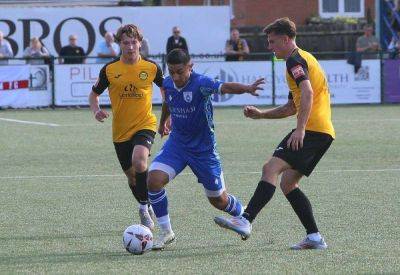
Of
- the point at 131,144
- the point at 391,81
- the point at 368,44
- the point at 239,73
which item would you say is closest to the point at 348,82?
the point at 391,81

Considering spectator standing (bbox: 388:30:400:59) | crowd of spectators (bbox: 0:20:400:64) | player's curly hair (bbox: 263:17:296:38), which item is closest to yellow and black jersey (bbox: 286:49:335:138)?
→ player's curly hair (bbox: 263:17:296:38)

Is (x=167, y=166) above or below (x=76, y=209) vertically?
above

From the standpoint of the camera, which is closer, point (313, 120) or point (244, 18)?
point (313, 120)

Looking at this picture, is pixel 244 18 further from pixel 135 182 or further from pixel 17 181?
pixel 135 182

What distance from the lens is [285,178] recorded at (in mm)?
8555

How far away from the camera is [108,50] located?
2719cm

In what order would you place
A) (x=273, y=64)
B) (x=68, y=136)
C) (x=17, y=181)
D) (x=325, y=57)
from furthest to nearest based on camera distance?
(x=325, y=57) < (x=273, y=64) < (x=68, y=136) < (x=17, y=181)

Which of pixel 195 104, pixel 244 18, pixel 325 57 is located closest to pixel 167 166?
pixel 195 104

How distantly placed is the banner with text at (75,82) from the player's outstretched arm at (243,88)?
58.0ft

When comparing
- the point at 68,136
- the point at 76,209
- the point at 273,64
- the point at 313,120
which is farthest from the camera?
the point at 273,64

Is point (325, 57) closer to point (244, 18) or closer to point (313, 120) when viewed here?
point (244, 18)

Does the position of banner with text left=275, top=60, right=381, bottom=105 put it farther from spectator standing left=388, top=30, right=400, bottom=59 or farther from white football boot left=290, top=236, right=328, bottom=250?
white football boot left=290, top=236, right=328, bottom=250

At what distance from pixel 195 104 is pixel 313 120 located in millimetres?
941

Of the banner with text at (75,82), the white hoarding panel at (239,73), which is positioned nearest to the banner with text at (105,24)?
the banner with text at (75,82)
